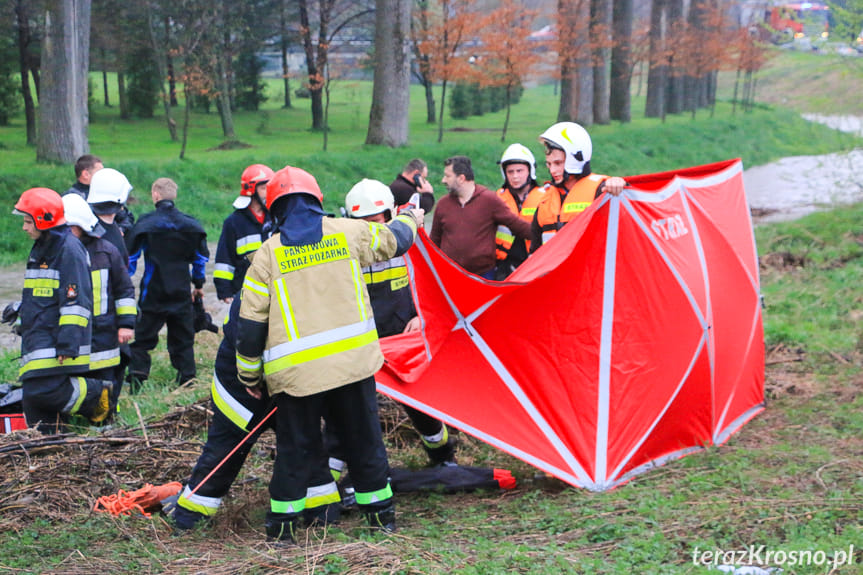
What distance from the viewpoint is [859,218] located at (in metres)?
16.2

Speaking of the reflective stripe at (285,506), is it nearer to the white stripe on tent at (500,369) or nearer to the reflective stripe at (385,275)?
the white stripe on tent at (500,369)

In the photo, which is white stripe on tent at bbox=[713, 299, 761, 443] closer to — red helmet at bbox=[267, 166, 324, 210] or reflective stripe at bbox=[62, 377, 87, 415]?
red helmet at bbox=[267, 166, 324, 210]

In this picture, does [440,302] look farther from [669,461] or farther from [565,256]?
[669,461]

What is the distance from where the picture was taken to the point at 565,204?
21.5 ft

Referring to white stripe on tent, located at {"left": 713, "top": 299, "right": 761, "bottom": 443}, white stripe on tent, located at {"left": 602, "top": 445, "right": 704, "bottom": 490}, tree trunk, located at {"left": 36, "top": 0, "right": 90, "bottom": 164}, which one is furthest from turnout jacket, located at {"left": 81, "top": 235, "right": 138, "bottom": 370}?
tree trunk, located at {"left": 36, "top": 0, "right": 90, "bottom": 164}

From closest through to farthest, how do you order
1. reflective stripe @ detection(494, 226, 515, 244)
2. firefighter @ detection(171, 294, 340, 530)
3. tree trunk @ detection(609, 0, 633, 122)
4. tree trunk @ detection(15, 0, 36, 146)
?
firefighter @ detection(171, 294, 340, 530) → reflective stripe @ detection(494, 226, 515, 244) → tree trunk @ detection(15, 0, 36, 146) → tree trunk @ detection(609, 0, 633, 122)

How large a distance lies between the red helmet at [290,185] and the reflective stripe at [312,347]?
734 mm

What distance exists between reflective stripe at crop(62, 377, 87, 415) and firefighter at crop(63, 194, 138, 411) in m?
0.21

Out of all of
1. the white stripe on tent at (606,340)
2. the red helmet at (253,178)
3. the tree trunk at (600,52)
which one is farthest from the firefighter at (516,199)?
the tree trunk at (600,52)

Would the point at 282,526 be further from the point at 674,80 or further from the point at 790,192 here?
the point at 674,80

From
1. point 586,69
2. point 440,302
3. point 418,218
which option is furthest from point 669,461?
point 586,69

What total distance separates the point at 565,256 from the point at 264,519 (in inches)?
96.0

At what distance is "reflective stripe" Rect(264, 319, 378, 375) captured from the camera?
14.7 ft

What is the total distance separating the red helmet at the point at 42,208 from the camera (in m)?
6.12
